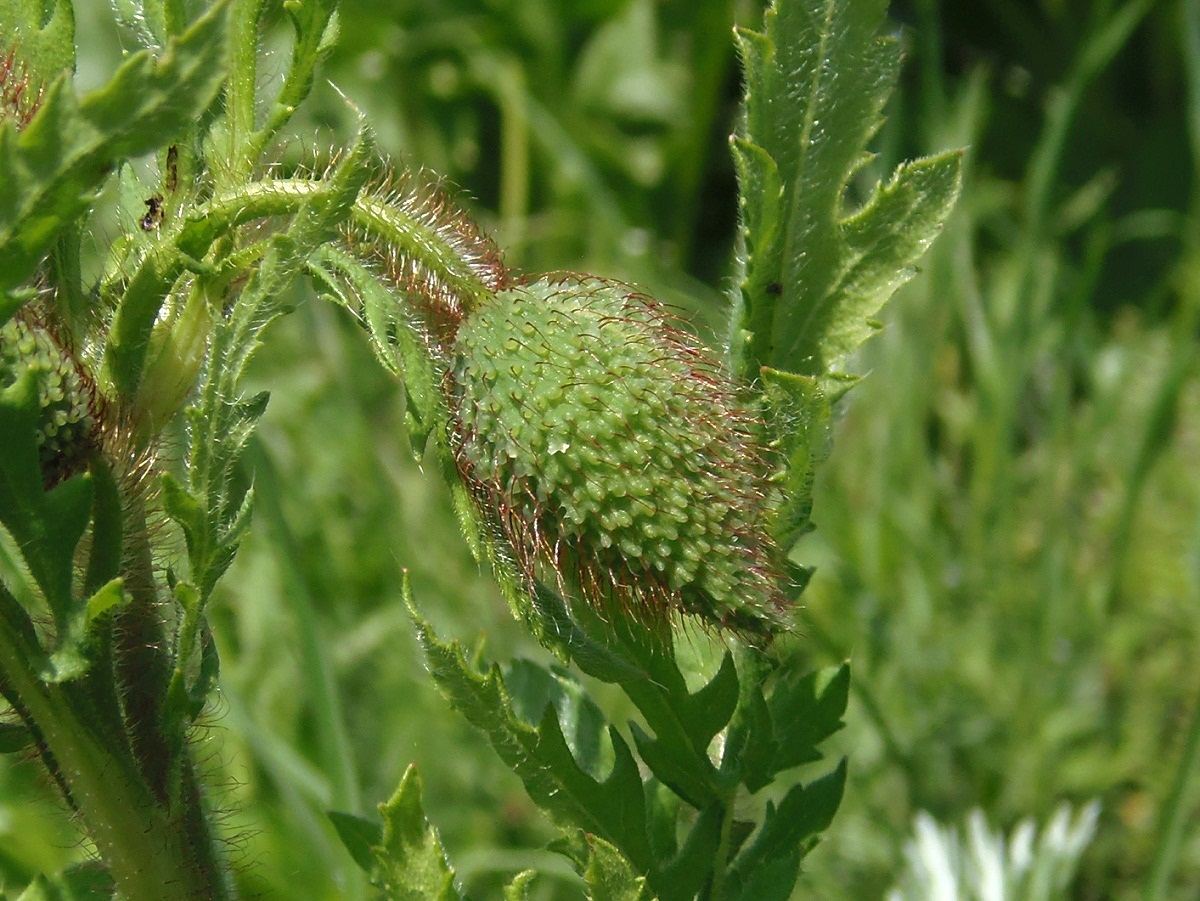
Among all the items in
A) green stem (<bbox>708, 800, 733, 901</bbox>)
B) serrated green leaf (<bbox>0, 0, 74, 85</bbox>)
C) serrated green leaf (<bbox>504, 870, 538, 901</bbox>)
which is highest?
serrated green leaf (<bbox>0, 0, 74, 85</bbox>)

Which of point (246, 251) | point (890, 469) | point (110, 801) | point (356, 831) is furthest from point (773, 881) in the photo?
point (890, 469)

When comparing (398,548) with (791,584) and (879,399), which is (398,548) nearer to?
(879,399)

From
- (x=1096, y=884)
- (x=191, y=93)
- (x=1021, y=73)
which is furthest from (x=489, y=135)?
(x=191, y=93)

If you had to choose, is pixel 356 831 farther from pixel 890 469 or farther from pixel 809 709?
pixel 890 469

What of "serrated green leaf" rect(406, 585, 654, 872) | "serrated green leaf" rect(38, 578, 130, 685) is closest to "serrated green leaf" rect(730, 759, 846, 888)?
"serrated green leaf" rect(406, 585, 654, 872)

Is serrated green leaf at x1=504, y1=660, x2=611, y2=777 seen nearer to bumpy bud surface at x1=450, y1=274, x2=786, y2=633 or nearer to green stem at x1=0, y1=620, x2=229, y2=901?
bumpy bud surface at x1=450, y1=274, x2=786, y2=633

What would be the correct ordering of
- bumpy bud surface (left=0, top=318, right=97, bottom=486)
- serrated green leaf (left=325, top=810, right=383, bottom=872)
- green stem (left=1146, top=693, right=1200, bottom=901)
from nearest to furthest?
bumpy bud surface (left=0, top=318, right=97, bottom=486)
serrated green leaf (left=325, top=810, right=383, bottom=872)
green stem (left=1146, top=693, right=1200, bottom=901)
